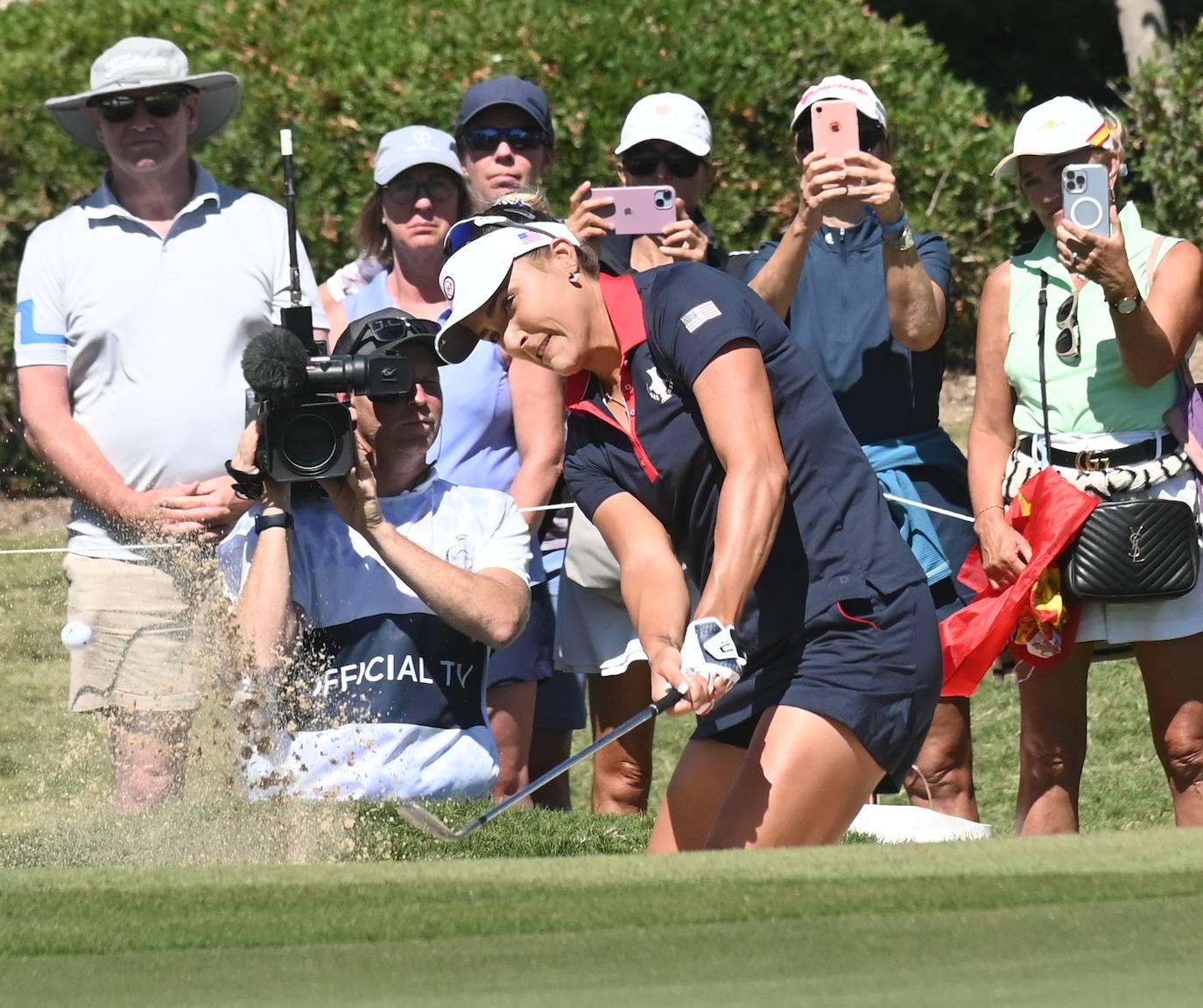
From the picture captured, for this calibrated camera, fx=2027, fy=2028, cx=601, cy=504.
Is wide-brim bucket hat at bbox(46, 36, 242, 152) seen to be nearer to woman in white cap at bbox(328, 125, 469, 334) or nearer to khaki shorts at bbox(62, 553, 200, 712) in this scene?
woman in white cap at bbox(328, 125, 469, 334)

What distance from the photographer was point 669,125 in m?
5.58

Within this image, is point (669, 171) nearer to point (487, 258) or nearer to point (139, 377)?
point (139, 377)

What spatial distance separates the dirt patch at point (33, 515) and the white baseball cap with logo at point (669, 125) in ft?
13.6

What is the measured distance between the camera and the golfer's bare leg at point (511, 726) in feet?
17.7

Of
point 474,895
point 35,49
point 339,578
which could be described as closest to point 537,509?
point 339,578

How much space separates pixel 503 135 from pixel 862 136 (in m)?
1.23

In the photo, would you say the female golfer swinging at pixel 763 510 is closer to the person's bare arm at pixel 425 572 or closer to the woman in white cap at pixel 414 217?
the person's bare arm at pixel 425 572

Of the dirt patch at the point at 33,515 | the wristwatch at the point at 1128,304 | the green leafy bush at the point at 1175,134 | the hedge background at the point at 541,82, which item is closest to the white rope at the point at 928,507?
the wristwatch at the point at 1128,304

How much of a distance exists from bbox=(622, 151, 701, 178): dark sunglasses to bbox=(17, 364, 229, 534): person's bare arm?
148 cm

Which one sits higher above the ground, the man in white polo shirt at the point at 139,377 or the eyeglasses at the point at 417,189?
the eyeglasses at the point at 417,189

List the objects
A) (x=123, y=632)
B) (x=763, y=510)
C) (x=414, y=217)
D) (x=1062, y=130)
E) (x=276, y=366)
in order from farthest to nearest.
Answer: (x=414, y=217), (x=123, y=632), (x=1062, y=130), (x=276, y=366), (x=763, y=510)

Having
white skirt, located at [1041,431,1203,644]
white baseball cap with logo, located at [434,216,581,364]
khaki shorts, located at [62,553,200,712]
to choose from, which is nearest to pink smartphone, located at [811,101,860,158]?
white skirt, located at [1041,431,1203,644]

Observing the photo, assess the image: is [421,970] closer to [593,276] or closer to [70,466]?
[593,276]

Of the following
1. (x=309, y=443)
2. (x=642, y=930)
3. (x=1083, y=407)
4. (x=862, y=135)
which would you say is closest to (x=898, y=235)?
(x=862, y=135)
